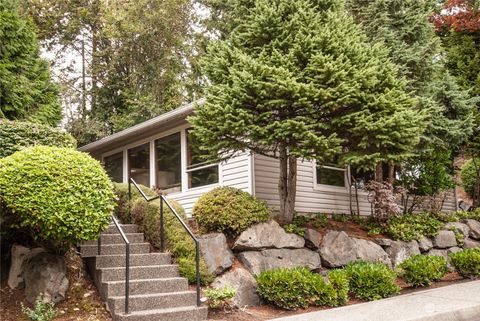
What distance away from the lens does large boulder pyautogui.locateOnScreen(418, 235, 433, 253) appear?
1074 centimetres

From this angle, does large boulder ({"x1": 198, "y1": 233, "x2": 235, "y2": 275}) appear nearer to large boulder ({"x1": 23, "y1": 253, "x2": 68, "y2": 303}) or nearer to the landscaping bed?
the landscaping bed

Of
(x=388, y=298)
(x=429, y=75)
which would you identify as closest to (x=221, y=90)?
(x=388, y=298)

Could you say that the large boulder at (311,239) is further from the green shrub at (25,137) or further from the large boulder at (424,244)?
the green shrub at (25,137)

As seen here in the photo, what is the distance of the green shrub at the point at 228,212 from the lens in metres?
8.06

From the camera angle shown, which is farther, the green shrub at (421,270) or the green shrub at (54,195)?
the green shrub at (421,270)

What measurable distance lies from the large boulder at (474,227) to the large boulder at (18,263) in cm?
1113

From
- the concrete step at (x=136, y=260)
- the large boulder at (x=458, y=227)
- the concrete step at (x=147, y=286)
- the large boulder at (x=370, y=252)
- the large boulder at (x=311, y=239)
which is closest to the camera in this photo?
the concrete step at (x=147, y=286)

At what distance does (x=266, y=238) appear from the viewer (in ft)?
27.3

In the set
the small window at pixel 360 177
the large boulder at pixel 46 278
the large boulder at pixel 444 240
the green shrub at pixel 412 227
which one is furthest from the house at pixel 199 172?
the large boulder at pixel 46 278

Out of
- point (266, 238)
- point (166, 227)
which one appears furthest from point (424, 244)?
point (166, 227)

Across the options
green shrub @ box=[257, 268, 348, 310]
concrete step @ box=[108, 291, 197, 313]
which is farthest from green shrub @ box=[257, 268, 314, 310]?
concrete step @ box=[108, 291, 197, 313]

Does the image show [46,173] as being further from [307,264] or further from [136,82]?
[136,82]

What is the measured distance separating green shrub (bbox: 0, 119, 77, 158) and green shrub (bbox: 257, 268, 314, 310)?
4.60 m

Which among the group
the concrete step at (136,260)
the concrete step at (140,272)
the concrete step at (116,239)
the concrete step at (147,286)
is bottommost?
the concrete step at (147,286)
